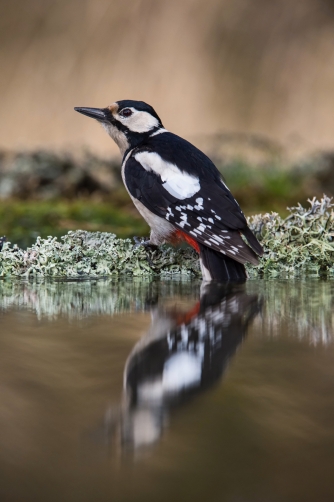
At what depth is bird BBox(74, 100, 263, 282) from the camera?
7.12 ft

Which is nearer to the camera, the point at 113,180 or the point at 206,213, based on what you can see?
the point at 206,213

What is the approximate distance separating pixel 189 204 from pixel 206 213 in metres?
0.08

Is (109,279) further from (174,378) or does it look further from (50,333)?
(174,378)

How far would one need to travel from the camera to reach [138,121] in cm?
286

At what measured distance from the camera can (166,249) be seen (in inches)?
101

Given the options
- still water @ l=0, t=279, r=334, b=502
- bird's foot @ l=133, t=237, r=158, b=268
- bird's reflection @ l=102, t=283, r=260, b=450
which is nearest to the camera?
still water @ l=0, t=279, r=334, b=502

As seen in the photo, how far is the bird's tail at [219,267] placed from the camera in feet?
7.18

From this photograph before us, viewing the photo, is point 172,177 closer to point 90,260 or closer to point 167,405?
point 90,260

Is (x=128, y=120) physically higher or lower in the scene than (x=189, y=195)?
higher

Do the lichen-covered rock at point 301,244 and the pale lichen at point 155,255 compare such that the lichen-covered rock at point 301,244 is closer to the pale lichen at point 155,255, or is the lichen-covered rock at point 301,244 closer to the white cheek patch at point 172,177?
the pale lichen at point 155,255

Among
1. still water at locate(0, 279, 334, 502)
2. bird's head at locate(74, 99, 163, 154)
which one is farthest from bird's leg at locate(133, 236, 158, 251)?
still water at locate(0, 279, 334, 502)

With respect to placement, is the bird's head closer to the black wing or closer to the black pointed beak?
the black pointed beak

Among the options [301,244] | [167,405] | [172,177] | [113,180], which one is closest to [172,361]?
[167,405]

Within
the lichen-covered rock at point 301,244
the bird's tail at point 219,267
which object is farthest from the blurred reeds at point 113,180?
the bird's tail at point 219,267
